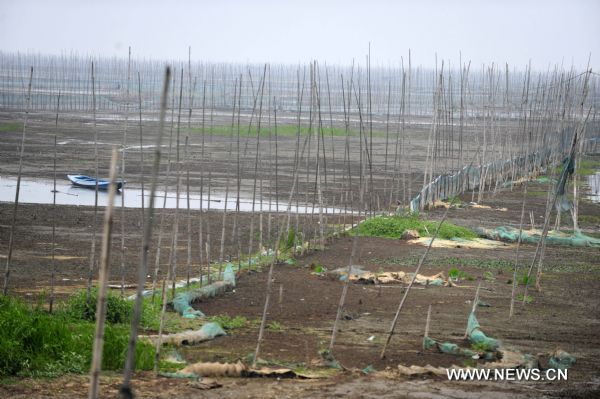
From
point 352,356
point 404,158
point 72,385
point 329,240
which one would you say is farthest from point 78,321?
point 404,158

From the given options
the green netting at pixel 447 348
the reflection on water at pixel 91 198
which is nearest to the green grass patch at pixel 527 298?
the green netting at pixel 447 348

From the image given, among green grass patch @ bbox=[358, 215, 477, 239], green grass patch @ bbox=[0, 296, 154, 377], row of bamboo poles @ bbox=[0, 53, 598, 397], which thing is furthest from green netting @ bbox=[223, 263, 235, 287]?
green grass patch @ bbox=[358, 215, 477, 239]

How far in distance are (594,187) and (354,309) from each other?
15.9m

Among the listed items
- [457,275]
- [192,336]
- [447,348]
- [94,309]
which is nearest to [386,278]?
[457,275]

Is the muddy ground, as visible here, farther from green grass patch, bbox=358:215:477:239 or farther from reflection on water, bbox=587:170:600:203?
reflection on water, bbox=587:170:600:203

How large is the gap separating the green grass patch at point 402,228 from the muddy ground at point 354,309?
16.6 inches

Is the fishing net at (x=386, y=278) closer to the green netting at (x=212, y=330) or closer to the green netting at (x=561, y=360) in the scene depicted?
the green netting at (x=212, y=330)

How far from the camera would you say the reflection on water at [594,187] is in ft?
69.4

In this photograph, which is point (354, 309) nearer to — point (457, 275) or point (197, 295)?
point (197, 295)

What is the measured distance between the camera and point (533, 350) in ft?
25.2

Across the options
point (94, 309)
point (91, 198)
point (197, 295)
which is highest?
point (94, 309)

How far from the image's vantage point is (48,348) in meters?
6.61

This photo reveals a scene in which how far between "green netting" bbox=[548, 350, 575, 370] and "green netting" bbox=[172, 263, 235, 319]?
3333 mm

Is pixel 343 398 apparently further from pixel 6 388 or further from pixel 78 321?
pixel 78 321
